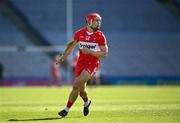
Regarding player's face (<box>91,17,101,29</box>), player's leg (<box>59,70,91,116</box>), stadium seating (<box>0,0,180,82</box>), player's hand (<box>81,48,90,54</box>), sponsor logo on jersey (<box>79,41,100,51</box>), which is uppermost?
player's face (<box>91,17,101,29</box>)

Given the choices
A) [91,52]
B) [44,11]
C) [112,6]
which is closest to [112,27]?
[112,6]

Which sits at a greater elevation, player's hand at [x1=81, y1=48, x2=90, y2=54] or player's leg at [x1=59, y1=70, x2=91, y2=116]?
player's hand at [x1=81, y1=48, x2=90, y2=54]

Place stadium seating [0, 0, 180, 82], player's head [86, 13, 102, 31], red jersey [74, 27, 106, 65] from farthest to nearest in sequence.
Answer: stadium seating [0, 0, 180, 82] → red jersey [74, 27, 106, 65] → player's head [86, 13, 102, 31]

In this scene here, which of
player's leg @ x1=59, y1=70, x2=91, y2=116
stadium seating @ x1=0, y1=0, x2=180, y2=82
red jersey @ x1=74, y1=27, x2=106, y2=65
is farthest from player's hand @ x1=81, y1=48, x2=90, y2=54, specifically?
stadium seating @ x1=0, y1=0, x2=180, y2=82

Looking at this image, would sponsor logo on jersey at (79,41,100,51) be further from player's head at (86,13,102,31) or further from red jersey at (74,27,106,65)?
player's head at (86,13,102,31)

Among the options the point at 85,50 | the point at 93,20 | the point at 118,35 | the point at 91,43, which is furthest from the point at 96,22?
the point at 118,35

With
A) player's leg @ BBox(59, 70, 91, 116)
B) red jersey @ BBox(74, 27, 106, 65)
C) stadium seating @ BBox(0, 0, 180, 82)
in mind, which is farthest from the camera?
stadium seating @ BBox(0, 0, 180, 82)

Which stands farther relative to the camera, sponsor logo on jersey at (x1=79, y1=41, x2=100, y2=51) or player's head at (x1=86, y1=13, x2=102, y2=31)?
sponsor logo on jersey at (x1=79, y1=41, x2=100, y2=51)

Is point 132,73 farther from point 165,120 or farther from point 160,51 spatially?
point 165,120

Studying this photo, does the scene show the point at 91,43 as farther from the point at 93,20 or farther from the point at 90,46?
the point at 93,20

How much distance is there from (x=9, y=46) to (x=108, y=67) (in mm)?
7382

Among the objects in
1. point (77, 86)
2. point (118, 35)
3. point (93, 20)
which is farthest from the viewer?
point (118, 35)

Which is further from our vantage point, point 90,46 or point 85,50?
point 90,46

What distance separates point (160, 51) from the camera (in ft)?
152
